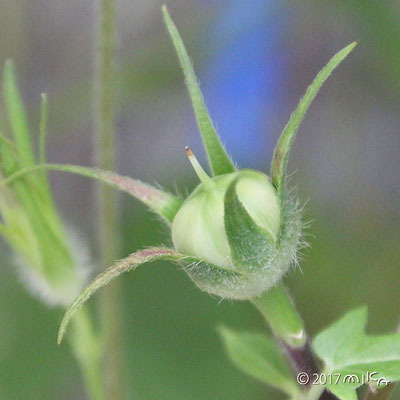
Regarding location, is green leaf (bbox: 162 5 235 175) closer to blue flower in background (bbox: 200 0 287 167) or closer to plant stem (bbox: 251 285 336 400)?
plant stem (bbox: 251 285 336 400)

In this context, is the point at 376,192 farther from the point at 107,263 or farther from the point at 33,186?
the point at 33,186

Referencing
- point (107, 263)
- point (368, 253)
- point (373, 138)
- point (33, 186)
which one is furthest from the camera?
point (373, 138)

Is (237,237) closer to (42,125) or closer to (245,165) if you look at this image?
(42,125)

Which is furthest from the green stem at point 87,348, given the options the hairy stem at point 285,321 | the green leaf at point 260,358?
the hairy stem at point 285,321

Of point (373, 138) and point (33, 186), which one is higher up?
point (33, 186)

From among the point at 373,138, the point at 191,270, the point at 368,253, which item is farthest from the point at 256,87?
the point at 191,270

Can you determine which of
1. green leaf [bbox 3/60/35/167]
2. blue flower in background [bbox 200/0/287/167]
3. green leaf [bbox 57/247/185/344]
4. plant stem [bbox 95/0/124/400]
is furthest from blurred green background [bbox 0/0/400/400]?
green leaf [bbox 57/247/185/344]

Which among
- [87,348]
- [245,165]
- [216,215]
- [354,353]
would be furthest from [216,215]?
[245,165]
